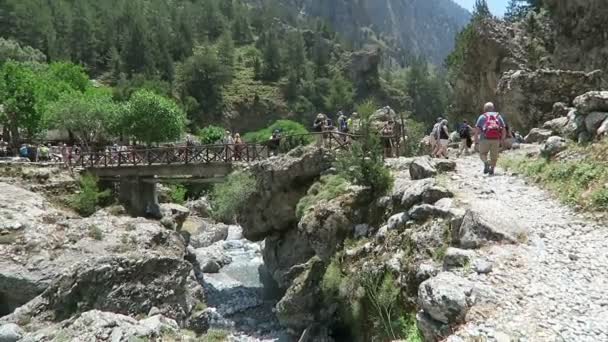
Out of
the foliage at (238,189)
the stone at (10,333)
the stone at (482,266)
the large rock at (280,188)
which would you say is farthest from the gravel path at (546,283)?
the foliage at (238,189)

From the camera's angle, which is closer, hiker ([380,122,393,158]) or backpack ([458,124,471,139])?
backpack ([458,124,471,139])

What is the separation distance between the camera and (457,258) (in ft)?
30.9

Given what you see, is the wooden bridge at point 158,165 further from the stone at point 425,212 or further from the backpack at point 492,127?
the stone at point 425,212

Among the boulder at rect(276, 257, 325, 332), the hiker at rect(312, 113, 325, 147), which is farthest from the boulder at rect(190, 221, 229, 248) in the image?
the boulder at rect(276, 257, 325, 332)

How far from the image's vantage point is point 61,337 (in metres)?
10.9

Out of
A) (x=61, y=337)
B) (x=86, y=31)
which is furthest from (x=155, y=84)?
(x=61, y=337)

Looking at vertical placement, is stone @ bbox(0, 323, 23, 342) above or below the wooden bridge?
below

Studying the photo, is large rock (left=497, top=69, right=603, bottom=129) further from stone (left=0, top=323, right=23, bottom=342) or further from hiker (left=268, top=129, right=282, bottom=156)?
stone (left=0, top=323, right=23, bottom=342)

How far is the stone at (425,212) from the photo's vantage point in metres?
11.8

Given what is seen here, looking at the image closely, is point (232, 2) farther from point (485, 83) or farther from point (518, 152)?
point (518, 152)

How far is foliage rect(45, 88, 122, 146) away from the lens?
45188mm

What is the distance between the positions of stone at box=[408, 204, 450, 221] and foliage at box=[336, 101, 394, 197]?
347 cm

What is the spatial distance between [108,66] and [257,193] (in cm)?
8683

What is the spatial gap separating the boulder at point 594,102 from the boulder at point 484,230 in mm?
6725
